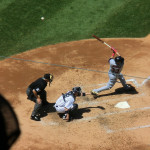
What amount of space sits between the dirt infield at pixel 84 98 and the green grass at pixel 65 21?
75 centimetres

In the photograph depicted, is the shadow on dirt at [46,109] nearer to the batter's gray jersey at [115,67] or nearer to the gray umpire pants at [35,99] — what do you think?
the gray umpire pants at [35,99]

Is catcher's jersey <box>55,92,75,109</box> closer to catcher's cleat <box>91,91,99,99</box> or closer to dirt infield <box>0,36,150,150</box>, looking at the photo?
dirt infield <box>0,36,150,150</box>

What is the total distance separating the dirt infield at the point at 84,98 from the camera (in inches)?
317

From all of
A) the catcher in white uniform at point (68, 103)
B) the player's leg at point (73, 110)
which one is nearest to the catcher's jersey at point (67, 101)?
the catcher in white uniform at point (68, 103)

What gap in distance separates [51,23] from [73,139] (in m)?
7.39

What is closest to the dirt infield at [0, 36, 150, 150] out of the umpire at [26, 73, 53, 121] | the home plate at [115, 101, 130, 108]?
the home plate at [115, 101, 130, 108]

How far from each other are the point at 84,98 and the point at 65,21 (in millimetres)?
5551

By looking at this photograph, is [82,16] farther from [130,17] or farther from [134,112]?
[134,112]

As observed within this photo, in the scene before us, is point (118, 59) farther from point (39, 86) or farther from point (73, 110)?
point (39, 86)

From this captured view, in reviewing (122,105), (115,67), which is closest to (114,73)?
(115,67)

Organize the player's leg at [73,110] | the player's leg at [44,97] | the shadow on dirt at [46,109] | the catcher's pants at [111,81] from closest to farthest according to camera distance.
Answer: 1. the player's leg at [73,110]
2. the player's leg at [44,97]
3. the shadow on dirt at [46,109]
4. the catcher's pants at [111,81]

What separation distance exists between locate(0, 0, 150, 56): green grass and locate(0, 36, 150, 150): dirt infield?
75cm

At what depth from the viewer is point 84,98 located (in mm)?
9750

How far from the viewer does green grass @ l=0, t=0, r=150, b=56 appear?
514 inches
